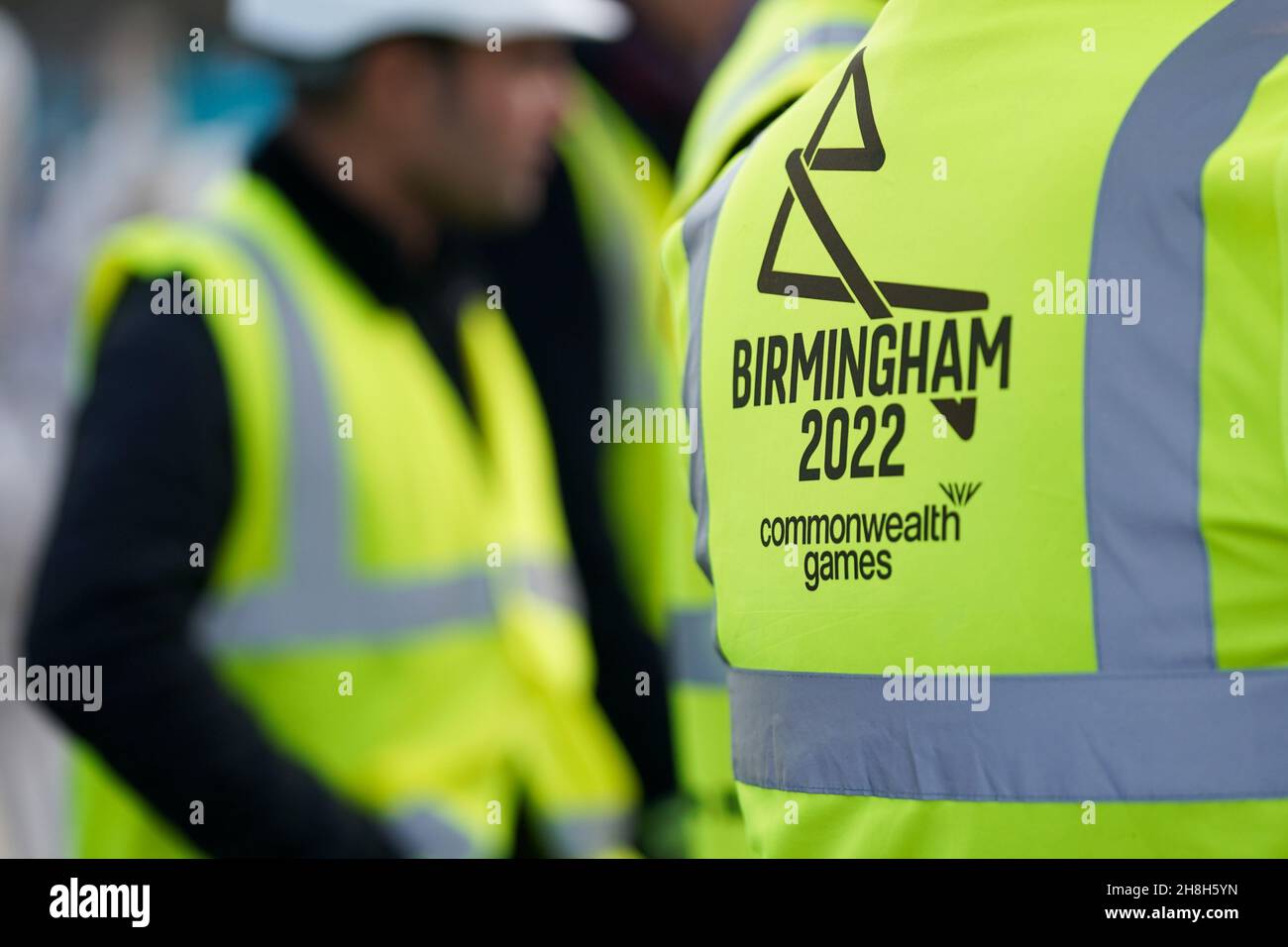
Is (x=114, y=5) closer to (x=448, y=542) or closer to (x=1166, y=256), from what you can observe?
(x=448, y=542)

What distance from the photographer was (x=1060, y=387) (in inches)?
58.2

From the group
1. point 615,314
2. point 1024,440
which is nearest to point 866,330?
point 1024,440

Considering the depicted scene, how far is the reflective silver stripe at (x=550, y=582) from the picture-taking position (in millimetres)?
3084

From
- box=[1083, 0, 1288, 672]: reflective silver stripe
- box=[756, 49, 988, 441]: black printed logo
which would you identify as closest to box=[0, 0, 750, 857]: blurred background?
box=[756, 49, 988, 441]: black printed logo

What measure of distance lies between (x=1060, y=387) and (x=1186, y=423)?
0.33 feet

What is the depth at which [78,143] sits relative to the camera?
15.0 ft

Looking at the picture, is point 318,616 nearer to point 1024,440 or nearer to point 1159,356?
point 1024,440

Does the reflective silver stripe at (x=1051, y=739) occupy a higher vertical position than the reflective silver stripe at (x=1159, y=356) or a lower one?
lower

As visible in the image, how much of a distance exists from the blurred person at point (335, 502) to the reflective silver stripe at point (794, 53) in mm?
882

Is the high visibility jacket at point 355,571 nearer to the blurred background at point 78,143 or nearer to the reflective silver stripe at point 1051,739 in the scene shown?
the blurred background at point 78,143

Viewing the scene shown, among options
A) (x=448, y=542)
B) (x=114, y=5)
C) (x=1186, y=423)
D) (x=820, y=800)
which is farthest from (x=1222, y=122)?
(x=114, y=5)

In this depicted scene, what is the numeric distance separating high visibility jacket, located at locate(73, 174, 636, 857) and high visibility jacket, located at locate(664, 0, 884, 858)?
0.33 m

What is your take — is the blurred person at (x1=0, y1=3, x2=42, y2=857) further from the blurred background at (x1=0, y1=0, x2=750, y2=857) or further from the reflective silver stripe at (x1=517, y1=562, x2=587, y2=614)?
the reflective silver stripe at (x1=517, y1=562, x2=587, y2=614)

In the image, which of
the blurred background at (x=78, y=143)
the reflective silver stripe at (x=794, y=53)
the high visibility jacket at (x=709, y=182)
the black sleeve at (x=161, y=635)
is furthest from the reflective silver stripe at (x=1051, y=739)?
the blurred background at (x=78, y=143)
